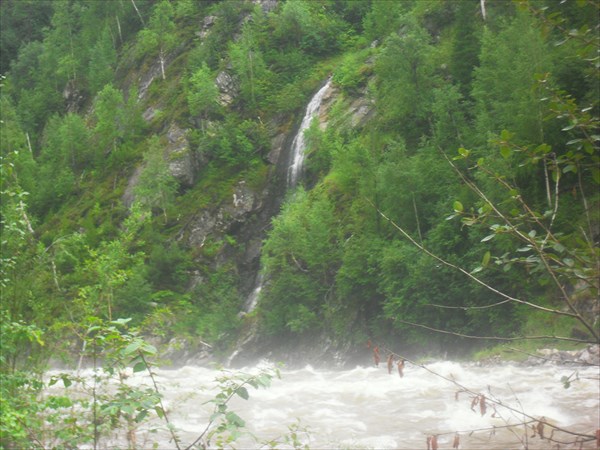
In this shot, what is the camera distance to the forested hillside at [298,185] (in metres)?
5.04

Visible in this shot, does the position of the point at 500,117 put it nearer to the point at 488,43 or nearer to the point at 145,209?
the point at 488,43

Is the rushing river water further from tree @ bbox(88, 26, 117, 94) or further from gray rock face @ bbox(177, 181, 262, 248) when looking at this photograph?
tree @ bbox(88, 26, 117, 94)

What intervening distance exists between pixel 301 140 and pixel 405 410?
25.3 meters

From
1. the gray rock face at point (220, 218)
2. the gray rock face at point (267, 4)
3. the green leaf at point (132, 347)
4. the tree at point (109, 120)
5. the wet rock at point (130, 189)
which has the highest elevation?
the gray rock face at point (267, 4)

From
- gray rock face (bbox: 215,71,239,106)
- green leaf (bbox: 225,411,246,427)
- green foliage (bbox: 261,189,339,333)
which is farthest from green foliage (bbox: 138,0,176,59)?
green leaf (bbox: 225,411,246,427)

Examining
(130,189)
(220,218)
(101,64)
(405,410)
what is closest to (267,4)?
(101,64)

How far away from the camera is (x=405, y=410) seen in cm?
1121

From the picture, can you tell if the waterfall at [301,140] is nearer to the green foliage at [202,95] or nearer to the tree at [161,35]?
the green foliage at [202,95]

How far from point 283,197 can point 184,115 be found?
38.2 ft

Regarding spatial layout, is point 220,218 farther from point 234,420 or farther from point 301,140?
point 234,420

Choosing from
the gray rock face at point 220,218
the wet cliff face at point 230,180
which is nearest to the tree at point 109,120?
the wet cliff face at point 230,180

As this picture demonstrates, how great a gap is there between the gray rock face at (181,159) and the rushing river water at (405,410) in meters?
23.3

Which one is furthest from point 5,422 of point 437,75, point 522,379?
point 437,75

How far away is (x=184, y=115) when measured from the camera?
40.8 meters
